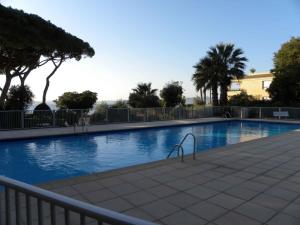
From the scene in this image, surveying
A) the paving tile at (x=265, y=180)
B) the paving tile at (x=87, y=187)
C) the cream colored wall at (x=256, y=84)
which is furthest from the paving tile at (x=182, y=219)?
the cream colored wall at (x=256, y=84)

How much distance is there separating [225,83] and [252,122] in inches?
202

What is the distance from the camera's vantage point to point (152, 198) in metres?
3.89

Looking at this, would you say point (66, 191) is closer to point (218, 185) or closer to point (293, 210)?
point (218, 185)

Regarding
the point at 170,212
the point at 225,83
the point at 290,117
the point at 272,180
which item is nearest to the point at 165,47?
the point at 225,83

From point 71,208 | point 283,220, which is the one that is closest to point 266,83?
point 283,220

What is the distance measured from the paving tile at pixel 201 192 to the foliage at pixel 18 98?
44.9ft

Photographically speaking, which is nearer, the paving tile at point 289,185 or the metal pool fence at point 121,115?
the paving tile at point 289,185

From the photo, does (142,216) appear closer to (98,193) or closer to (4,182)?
(98,193)

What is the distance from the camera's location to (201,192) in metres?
4.15

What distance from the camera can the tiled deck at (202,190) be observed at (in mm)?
3348

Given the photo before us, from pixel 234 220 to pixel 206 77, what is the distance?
2145 centimetres

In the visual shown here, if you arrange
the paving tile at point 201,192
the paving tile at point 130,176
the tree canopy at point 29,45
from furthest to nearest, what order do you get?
the tree canopy at point 29,45
the paving tile at point 130,176
the paving tile at point 201,192

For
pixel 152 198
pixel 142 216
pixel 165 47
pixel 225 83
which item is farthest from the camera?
pixel 225 83

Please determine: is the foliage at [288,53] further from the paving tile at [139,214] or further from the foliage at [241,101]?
the paving tile at [139,214]
